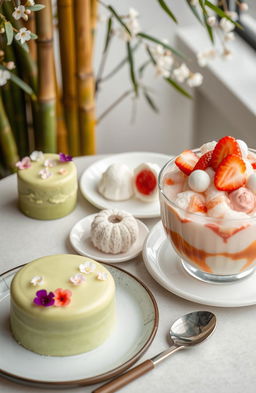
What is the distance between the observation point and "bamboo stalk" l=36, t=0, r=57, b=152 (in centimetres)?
144

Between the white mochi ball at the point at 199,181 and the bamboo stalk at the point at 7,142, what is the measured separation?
815mm

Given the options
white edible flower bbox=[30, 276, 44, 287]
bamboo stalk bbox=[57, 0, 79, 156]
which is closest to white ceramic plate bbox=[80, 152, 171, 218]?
white edible flower bbox=[30, 276, 44, 287]

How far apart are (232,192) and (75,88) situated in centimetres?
98

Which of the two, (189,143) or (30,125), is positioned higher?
(30,125)

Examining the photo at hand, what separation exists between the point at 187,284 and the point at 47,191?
353 mm

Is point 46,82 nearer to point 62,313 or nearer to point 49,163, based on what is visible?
point 49,163

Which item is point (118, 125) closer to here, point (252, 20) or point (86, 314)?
point (252, 20)

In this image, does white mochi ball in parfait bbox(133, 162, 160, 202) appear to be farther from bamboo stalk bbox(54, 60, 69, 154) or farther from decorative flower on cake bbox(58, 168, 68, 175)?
bamboo stalk bbox(54, 60, 69, 154)

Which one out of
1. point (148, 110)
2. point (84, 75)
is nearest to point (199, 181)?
point (84, 75)

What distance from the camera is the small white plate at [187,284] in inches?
39.8

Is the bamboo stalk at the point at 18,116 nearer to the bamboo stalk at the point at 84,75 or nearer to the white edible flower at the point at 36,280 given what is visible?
the bamboo stalk at the point at 84,75

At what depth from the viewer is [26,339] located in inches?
36.1

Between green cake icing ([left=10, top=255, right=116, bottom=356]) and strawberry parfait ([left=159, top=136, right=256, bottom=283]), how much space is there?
0.50ft

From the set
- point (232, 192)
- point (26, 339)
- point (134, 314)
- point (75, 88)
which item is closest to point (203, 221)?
point (232, 192)
